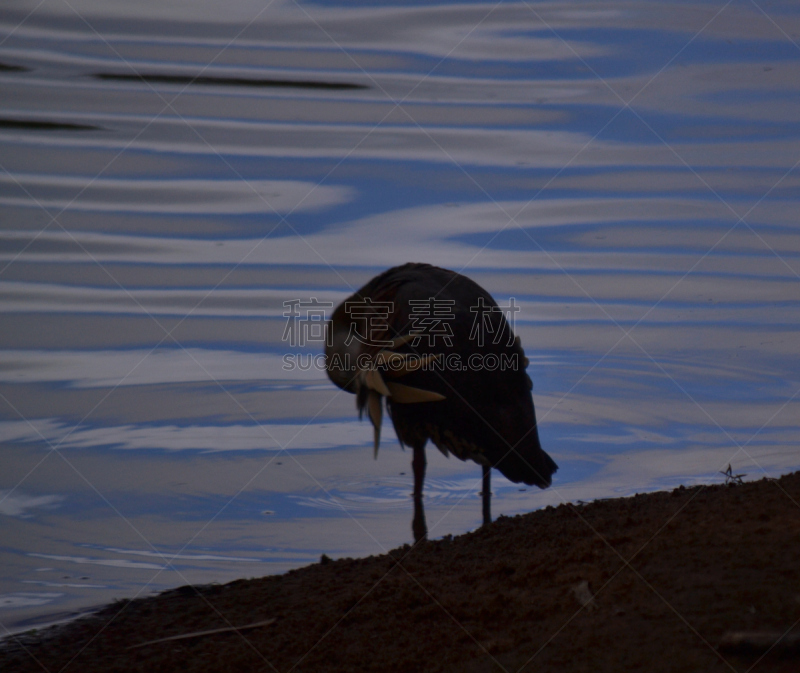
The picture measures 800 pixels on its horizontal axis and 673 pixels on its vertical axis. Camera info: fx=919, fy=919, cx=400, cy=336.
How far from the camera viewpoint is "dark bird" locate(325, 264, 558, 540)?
15.4 ft

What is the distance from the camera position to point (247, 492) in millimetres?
5746

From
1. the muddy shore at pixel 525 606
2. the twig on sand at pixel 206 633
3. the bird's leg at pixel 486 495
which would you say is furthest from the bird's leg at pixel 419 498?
the twig on sand at pixel 206 633

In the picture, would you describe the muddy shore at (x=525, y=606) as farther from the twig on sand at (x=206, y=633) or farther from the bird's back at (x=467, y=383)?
the bird's back at (x=467, y=383)

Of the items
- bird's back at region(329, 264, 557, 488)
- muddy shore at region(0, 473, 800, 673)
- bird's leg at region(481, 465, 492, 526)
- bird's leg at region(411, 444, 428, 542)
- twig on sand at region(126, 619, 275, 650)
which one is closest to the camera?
muddy shore at region(0, 473, 800, 673)

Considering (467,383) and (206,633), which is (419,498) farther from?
(206,633)

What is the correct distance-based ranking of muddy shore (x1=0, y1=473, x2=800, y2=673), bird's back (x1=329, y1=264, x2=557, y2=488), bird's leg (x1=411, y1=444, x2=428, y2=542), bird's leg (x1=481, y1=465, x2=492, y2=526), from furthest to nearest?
bird's leg (x1=481, y1=465, x2=492, y2=526)
bird's leg (x1=411, y1=444, x2=428, y2=542)
bird's back (x1=329, y1=264, x2=557, y2=488)
muddy shore (x1=0, y1=473, x2=800, y2=673)

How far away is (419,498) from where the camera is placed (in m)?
4.87

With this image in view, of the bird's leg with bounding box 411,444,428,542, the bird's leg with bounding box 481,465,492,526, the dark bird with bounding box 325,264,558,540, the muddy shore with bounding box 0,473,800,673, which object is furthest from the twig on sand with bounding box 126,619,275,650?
the bird's leg with bounding box 481,465,492,526

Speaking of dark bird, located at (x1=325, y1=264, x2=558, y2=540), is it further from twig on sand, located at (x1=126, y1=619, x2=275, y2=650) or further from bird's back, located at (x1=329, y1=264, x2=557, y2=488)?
twig on sand, located at (x1=126, y1=619, x2=275, y2=650)

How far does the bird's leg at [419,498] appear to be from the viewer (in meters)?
4.80

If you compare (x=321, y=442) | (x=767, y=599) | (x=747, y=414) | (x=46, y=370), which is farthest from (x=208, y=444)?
(x=767, y=599)

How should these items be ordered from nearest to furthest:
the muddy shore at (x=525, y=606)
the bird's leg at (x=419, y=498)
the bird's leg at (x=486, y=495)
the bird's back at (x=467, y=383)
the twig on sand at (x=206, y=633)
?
the muddy shore at (x=525, y=606) < the twig on sand at (x=206, y=633) < the bird's back at (x=467, y=383) < the bird's leg at (x=419, y=498) < the bird's leg at (x=486, y=495)

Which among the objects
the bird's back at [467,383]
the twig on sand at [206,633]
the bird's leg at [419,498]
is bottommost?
the twig on sand at [206,633]

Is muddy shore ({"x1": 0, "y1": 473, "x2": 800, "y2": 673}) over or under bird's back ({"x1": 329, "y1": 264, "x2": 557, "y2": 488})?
under
